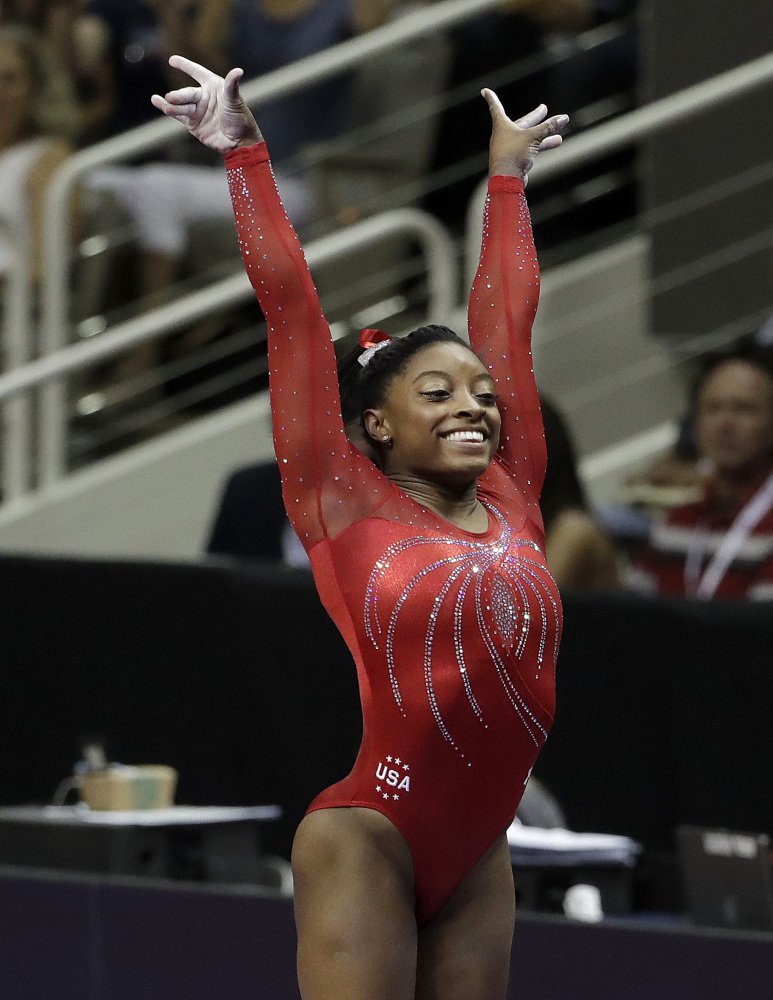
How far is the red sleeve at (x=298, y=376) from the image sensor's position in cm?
332

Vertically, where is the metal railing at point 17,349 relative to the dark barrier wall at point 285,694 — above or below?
above

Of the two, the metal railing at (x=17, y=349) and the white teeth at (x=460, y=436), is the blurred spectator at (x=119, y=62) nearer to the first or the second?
the metal railing at (x=17, y=349)

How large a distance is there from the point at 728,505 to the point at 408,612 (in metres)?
2.20

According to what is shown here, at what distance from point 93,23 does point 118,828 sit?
382 cm

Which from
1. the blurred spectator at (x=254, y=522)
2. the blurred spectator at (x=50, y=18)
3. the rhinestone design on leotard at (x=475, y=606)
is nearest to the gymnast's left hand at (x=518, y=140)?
the rhinestone design on leotard at (x=475, y=606)

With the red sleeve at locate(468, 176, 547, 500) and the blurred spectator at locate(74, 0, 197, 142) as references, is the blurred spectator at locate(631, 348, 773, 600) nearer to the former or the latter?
the red sleeve at locate(468, 176, 547, 500)

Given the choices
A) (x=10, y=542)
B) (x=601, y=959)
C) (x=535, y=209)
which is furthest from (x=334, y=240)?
(x=601, y=959)

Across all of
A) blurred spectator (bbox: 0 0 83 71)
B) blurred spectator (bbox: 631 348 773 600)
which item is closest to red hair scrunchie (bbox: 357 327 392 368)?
blurred spectator (bbox: 631 348 773 600)

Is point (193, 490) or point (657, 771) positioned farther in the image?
point (193, 490)

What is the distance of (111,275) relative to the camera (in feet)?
23.8

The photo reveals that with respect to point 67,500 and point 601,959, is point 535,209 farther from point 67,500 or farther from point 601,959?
point 601,959

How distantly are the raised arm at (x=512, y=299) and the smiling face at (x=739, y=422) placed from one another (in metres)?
1.75

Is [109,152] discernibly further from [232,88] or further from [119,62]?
[232,88]

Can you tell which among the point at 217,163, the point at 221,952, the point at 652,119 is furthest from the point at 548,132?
the point at 217,163
